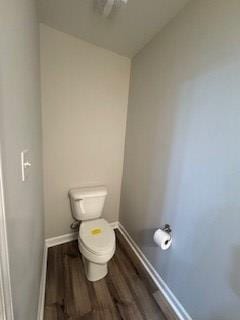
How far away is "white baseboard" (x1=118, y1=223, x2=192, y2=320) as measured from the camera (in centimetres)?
124

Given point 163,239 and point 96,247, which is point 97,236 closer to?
point 96,247

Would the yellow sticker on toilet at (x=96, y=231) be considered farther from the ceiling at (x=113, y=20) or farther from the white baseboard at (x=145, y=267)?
the ceiling at (x=113, y=20)

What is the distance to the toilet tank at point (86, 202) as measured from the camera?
1.70 m

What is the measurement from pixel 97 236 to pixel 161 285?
2.34 ft

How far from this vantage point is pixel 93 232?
5.07 ft

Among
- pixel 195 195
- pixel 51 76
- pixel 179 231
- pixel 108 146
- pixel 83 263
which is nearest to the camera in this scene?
pixel 195 195

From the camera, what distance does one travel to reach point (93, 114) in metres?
1.77

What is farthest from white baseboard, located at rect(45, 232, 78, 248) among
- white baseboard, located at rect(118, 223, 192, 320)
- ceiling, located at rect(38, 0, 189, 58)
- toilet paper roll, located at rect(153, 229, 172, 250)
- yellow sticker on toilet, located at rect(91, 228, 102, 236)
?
ceiling, located at rect(38, 0, 189, 58)

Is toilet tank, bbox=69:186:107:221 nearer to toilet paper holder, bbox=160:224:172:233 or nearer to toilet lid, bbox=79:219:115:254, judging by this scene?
toilet lid, bbox=79:219:115:254

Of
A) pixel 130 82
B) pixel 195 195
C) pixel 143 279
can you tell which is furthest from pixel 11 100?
pixel 143 279

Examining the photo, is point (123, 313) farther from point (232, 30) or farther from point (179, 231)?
point (232, 30)

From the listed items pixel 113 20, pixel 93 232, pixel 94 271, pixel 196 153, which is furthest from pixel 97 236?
pixel 113 20

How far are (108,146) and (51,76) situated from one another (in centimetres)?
90

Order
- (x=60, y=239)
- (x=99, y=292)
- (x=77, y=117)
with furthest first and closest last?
1. (x=60, y=239)
2. (x=77, y=117)
3. (x=99, y=292)
